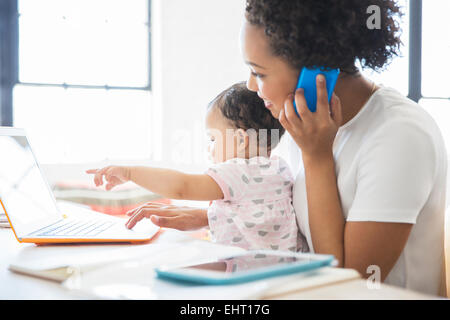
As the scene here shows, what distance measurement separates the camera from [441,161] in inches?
34.6

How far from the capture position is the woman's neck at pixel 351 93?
3.24ft

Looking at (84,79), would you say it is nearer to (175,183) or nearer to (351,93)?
(175,183)

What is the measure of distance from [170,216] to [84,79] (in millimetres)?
2196

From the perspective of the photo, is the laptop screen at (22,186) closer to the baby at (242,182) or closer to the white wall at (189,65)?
the baby at (242,182)

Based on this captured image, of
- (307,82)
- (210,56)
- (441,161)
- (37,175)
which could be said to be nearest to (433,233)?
(441,161)

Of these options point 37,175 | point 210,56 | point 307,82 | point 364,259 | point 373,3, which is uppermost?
point 210,56

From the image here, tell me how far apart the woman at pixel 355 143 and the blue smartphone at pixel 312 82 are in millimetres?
14

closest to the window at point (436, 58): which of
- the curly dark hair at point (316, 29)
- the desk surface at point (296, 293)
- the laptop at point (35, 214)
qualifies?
the curly dark hair at point (316, 29)

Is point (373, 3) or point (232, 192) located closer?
point (373, 3)

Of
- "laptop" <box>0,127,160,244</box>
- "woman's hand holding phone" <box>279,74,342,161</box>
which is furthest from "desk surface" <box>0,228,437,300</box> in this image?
"woman's hand holding phone" <box>279,74,342,161</box>

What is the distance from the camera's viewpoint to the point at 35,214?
958 mm

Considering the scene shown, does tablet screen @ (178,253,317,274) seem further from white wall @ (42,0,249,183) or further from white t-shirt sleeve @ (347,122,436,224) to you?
white wall @ (42,0,249,183)
